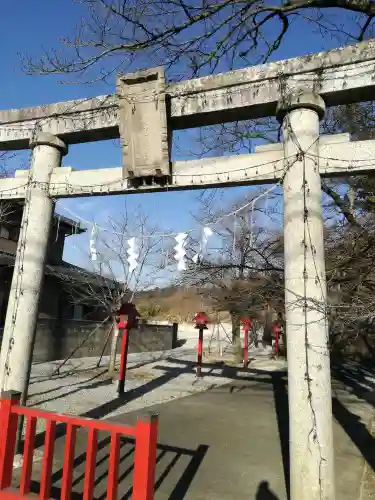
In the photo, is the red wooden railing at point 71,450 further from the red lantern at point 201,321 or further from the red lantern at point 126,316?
the red lantern at point 201,321

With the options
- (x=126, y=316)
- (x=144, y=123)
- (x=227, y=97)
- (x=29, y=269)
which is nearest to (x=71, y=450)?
(x=29, y=269)

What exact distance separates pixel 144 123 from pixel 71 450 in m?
3.74

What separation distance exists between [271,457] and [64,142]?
559 cm

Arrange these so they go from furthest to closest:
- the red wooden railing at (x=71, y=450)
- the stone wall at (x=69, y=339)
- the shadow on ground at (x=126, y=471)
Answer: the stone wall at (x=69, y=339) → the shadow on ground at (x=126, y=471) → the red wooden railing at (x=71, y=450)

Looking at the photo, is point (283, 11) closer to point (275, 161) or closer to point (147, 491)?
point (275, 161)

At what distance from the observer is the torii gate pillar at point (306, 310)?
3.75 m

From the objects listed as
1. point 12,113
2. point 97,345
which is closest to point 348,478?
point 12,113

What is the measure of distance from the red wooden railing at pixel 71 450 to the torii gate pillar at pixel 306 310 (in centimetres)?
166

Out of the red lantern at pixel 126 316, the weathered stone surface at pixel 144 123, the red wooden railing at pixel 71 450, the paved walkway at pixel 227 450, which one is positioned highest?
the weathered stone surface at pixel 144 123

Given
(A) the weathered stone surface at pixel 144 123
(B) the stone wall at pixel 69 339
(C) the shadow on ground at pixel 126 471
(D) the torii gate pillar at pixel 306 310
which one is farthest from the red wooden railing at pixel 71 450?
(B) the stone wall at pixel 69 339

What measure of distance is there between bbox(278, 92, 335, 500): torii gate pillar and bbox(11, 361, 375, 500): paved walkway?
3.40ft

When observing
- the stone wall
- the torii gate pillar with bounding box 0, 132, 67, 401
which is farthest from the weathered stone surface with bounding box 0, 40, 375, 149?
the stone wall

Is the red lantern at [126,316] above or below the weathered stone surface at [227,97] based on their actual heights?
below

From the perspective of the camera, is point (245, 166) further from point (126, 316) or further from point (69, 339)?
point (69, 339)
